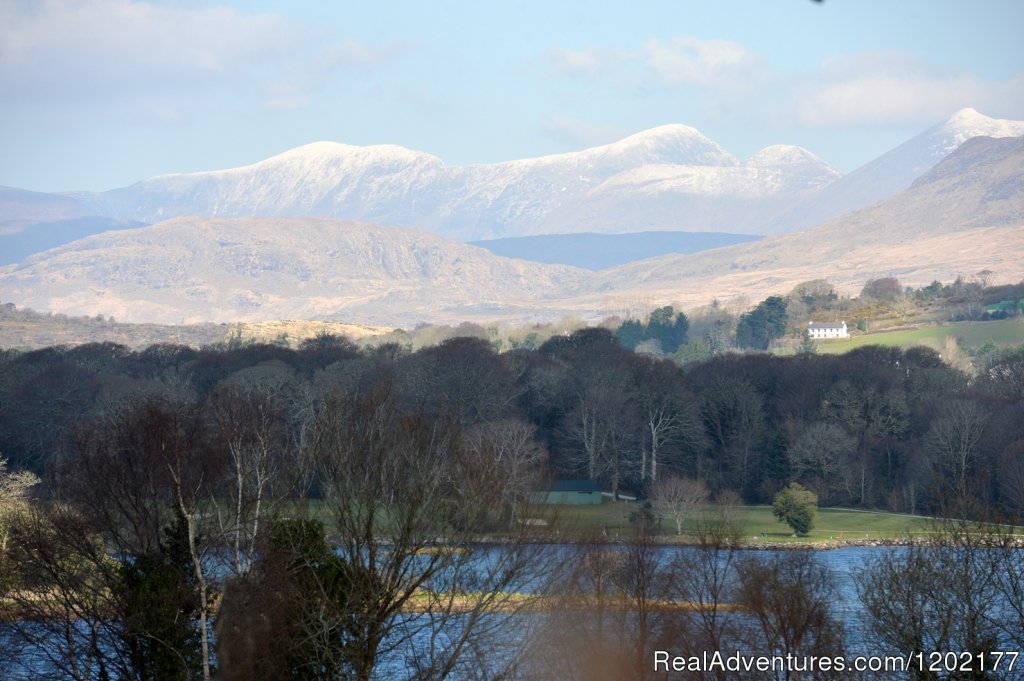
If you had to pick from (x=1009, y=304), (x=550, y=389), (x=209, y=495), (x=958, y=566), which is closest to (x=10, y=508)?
(x=209, y=495)

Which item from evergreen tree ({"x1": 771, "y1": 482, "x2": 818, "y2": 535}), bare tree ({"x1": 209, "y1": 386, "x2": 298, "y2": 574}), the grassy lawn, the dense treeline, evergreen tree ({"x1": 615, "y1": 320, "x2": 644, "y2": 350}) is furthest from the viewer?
evergreen tree ({"x1": 615, "y1": 320, "x2": 644, "y2": 350})

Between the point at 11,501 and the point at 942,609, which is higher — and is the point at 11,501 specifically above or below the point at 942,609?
above

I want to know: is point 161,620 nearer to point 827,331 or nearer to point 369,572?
point 369,572

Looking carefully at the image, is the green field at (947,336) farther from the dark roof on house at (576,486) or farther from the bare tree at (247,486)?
the bare tree at (247,486)

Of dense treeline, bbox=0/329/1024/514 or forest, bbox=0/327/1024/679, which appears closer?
forest, bbox=0/327/1024/679

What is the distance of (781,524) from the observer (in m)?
77.1

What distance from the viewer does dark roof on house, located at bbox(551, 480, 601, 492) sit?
83.6 m

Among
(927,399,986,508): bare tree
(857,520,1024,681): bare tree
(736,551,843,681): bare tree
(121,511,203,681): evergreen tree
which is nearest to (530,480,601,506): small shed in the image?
(927,399,986,508): bare tree

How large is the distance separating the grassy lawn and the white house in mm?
85406

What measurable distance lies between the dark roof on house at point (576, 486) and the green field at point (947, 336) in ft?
213

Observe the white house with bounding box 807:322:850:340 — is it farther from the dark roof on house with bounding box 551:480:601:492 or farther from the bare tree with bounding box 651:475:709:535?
the bare tree with bounding box 651:475:709:535

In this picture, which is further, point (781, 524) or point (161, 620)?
point (781, 524)

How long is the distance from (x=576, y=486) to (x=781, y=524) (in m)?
12.8

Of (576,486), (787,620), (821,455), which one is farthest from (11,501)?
(821,455)
